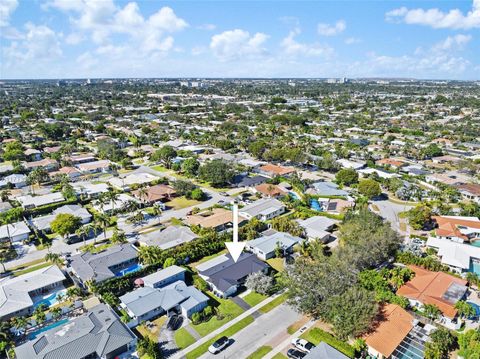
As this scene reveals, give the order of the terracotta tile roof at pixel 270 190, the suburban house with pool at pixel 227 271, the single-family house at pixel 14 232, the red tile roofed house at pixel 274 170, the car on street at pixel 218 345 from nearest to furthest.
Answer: the car on street at pixel 218 345 < the suburban house with pool at pixel 227 271 < the single-family house at pixel 14 232 < the terracotta tile roof at pixel 270 190 < the red tile roofed house at pixel 274 170

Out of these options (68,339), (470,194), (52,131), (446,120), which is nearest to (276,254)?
(68,339)

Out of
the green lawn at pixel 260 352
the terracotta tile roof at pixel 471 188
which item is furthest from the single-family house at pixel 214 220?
the terracotta tile roof at pixel 471 188

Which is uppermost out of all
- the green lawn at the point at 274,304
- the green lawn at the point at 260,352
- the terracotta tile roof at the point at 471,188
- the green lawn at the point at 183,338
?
the terracotta tile roof at the point at 471,188

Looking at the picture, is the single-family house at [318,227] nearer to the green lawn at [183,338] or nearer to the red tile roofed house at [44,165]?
the green lawn at [183,338]

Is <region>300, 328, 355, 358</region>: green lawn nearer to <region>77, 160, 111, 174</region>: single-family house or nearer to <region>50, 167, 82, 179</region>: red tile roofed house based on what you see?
<region>50, 167, 82, 179</region>: red tile roofed house

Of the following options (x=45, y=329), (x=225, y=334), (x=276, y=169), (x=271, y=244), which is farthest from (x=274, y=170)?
(x=45, y=329)

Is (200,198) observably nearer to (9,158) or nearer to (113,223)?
(113,223)
